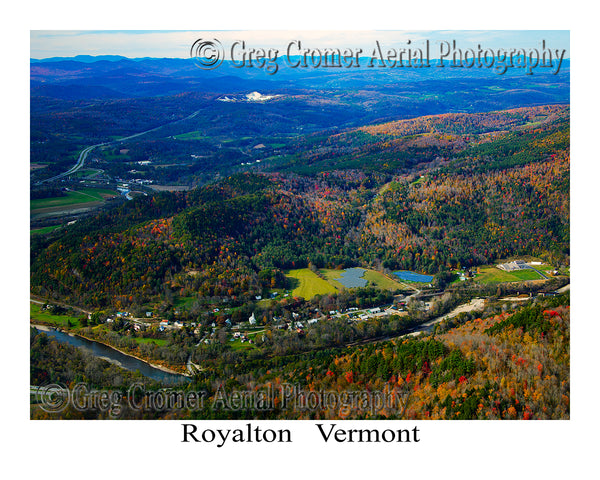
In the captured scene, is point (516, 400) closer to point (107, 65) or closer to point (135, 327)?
point (135, 327)

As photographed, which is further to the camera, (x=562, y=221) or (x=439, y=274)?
(x=562, y=221)

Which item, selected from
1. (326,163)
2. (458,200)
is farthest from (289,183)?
(458,200)

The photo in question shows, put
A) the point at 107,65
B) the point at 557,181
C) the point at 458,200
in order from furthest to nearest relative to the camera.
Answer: the point at 107,65
the point at 458,200
the point at 557,181

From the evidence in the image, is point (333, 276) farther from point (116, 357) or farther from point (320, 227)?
point (116, 357)

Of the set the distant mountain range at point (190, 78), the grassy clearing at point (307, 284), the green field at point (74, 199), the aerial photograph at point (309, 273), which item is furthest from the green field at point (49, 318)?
the distant mountain range at point (190, 78)

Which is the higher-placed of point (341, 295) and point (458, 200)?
point (458, 200)

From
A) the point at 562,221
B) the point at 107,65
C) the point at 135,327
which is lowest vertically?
the point at 135,327
